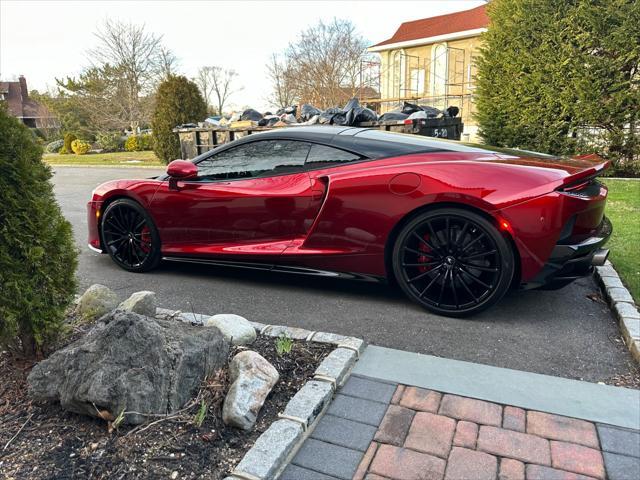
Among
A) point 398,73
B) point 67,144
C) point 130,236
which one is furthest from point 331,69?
point 130,236

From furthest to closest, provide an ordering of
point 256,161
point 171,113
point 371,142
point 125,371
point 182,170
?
point 171,113
point 182,170
point 256,161
point 371,142
point 125,371

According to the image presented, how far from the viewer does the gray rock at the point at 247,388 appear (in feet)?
7.32

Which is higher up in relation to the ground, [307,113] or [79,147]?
[307,113]

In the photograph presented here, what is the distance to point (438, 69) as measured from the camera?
27375 millimetres

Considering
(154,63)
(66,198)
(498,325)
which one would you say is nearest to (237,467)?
(498,325)

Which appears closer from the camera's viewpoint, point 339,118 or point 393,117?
point 393,117

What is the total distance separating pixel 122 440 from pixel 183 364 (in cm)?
41

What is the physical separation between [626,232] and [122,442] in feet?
17.8

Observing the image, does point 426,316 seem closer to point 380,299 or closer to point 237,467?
point 380,299

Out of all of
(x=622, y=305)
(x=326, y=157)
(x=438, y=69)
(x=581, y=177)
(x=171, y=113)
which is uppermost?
(x=438, y=69)

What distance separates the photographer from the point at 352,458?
6.76 feet

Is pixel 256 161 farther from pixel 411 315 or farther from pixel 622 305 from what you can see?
pixel 622 305

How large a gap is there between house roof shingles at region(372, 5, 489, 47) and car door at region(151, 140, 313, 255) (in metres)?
24.8

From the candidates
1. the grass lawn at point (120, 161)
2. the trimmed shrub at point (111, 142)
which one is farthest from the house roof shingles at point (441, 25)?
the trimmed shrub at point (111, 142)
